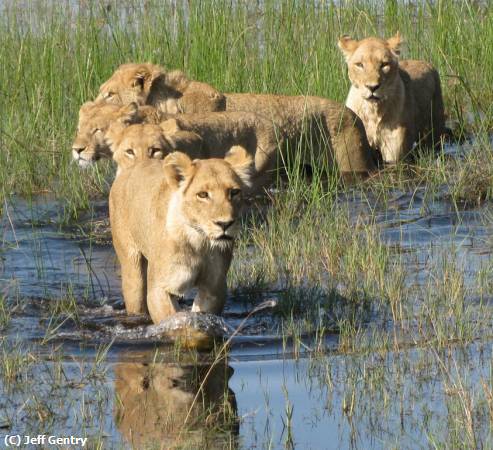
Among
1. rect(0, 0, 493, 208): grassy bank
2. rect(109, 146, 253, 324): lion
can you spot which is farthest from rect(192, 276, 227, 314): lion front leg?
rect(0, 0, 493, 208): grassy bank

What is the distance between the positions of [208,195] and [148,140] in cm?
242

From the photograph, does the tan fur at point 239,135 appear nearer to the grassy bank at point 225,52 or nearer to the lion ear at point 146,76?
the lion ear at point 146,76

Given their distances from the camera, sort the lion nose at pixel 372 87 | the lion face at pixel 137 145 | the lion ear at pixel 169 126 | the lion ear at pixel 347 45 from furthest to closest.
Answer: the lion ear at pixel 347 45 < the lion nose at pixel 372 87 < the lion ear at pixel 169 126 < the lion face at pixel 137 145

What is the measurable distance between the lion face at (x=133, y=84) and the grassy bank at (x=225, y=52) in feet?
3.18

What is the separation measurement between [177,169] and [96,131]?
293cm

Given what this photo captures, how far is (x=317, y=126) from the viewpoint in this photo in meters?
10.4

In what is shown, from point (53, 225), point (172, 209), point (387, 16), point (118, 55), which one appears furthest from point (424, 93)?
point (172, 209)

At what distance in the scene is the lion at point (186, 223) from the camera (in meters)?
5.85

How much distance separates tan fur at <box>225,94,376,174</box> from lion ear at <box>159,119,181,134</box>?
1.62 meters

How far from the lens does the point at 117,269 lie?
850cm

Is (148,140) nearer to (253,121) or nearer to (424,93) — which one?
(253,121)

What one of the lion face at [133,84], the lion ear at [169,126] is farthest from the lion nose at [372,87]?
the lion ear at [169,126]

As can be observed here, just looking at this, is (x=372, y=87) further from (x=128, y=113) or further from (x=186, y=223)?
(x=186, y=223)

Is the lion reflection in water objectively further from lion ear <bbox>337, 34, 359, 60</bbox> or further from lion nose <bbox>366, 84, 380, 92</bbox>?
lion ear <bbox>337, 34, 359, 60</bbox>
